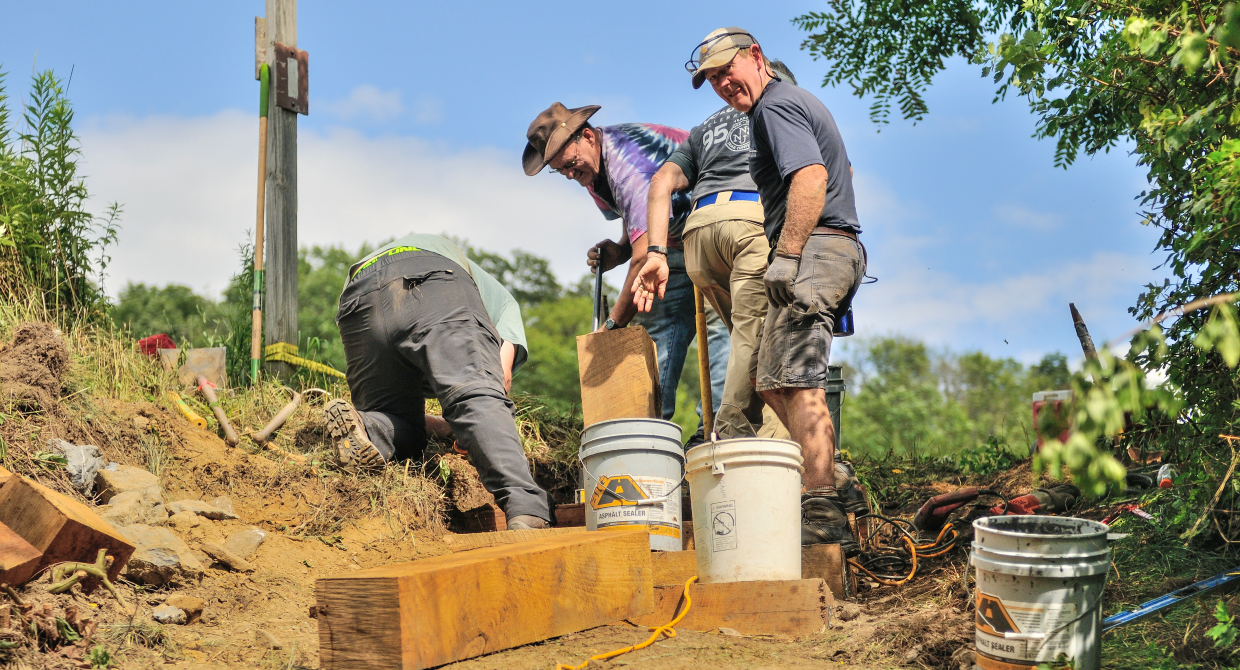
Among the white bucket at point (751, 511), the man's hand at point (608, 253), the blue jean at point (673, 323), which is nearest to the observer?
the white bucket at point (751, 511)

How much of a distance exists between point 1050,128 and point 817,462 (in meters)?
2.06

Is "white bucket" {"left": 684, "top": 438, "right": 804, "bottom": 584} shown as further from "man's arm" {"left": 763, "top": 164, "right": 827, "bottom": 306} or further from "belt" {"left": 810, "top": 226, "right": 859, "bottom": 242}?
"belt" {"left": 810, "top": 226, "right": 859, "bottom": 242}

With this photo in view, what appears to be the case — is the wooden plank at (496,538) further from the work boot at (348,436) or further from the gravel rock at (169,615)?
the gravel rock at (169,615)

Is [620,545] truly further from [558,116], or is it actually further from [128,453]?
[558,116]

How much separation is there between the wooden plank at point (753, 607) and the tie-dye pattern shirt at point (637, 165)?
2167mm

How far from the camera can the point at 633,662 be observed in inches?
99.1

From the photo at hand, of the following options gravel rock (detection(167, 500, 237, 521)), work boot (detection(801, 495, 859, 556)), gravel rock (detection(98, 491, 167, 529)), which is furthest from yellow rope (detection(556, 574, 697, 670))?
gravel rock (detection(167, 500, 237, 521))

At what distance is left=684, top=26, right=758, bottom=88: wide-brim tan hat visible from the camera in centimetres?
392

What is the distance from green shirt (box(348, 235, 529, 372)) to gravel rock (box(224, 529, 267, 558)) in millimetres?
1348

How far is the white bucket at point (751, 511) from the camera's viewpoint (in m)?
3.03

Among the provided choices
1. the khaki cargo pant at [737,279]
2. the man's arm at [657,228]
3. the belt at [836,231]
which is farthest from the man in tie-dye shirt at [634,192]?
the belt at [836,231]

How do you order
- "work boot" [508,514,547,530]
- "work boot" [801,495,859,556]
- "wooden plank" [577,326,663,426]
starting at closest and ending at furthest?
"work boot" [801,495,859,556] → "work boot" [508,514,547,530] → "wooden plank" [577,326,663,426]

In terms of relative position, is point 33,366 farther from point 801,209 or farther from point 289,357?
point 801,209

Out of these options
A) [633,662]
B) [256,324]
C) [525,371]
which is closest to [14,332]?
[256,324]
